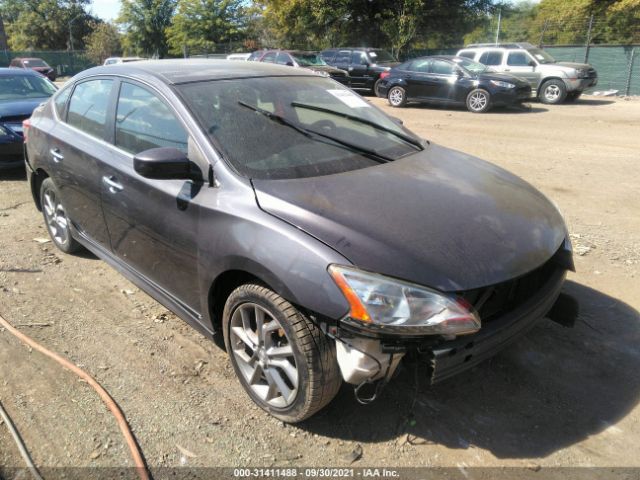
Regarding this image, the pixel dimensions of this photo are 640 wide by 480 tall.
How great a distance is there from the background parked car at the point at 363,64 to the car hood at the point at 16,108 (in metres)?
13.0

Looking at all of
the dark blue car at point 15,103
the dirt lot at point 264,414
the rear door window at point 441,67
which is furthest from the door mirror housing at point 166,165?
the rear door window at point 441,67

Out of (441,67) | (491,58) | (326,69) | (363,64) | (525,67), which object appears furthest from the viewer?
(363,64)

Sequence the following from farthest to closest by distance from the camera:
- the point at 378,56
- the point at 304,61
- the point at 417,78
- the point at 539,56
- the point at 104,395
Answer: the point at 378,56 < the point at 304,61 < the point at 539,56 < the point at 417,78 < the point at 104,395

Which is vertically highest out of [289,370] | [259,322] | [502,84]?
[502,84]

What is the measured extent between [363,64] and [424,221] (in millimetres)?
17579

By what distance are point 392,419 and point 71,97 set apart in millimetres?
3540

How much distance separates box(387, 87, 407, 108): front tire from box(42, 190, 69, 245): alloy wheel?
13161mm

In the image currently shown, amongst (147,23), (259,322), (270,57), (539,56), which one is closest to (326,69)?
(270,57)

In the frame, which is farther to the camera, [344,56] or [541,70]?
[344,56]

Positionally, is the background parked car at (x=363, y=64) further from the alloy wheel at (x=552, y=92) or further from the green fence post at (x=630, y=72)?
the green fence post at (x=630, y=72)

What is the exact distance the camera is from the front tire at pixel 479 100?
14234 mm

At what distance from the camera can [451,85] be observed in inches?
584

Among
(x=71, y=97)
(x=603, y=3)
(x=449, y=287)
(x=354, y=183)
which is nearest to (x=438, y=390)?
(x=449, y=287)

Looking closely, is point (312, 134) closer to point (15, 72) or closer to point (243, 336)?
point (243, 336)
